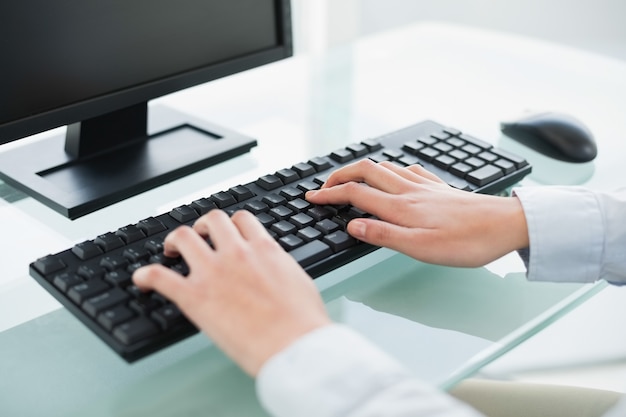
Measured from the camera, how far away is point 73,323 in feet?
2.03

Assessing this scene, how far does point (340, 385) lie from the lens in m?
0.48

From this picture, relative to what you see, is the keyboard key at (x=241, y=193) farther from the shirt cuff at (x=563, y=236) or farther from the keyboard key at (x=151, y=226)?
the shirt cuff at (x=563, y=236)

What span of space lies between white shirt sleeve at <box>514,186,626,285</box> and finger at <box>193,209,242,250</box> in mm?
273

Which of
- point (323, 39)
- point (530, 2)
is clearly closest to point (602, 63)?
point (323, 39)

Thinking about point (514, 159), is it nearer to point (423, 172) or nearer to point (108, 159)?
point (423, 172)

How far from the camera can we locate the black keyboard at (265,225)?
55 cm

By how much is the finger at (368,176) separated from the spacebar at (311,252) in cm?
10

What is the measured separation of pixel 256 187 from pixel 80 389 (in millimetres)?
272

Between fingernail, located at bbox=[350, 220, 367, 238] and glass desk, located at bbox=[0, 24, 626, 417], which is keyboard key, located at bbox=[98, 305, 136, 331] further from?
fingernail, located at bbox=[350, 220, 367, 238]

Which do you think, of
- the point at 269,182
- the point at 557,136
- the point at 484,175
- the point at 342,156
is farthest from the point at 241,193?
the point at 557,136

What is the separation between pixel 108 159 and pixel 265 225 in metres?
0.27

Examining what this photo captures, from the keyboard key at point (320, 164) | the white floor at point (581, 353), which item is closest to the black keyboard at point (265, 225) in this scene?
the keyboard key at point (320, 164)

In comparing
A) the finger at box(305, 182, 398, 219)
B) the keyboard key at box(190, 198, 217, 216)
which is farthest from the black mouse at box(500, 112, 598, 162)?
the keyboard key at box(190, 198, 217, 216)

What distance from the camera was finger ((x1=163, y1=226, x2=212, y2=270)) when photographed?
1.88ft
